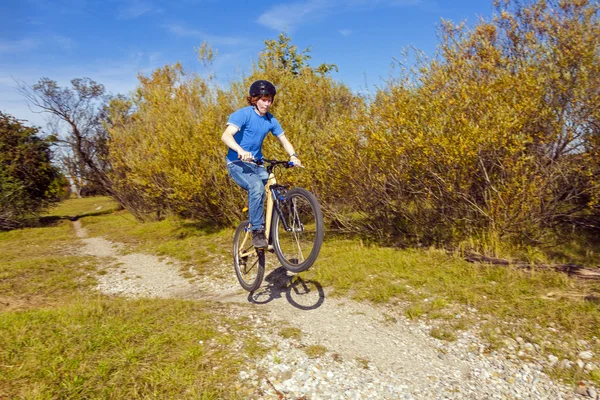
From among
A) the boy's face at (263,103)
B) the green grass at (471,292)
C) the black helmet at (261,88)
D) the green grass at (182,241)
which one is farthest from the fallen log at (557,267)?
the green grass at (182,241)

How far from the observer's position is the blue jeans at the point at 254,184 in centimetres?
566

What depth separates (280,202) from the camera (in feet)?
18.0

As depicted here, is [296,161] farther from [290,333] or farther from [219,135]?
[219,135]

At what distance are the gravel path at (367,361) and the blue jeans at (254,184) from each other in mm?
1421

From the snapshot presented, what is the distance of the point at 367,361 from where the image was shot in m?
4.33

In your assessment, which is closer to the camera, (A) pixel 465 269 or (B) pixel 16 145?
(A) pixel 465 269

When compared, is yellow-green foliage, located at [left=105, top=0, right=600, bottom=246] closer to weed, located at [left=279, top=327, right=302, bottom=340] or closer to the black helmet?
the black helmet

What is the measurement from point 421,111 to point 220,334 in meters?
6.23

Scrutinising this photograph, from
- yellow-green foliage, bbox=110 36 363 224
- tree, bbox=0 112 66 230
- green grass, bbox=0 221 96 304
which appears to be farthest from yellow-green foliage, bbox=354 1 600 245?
tree, bbox=0 112 66 230

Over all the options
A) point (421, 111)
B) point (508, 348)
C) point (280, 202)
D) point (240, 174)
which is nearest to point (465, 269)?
point (508, 348)

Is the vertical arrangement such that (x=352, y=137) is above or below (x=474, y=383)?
above

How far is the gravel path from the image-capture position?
12.3ft

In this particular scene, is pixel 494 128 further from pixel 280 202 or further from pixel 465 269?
pixel 280 202

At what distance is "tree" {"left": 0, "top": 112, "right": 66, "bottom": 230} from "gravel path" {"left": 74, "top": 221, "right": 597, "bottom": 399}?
20.2 metres
